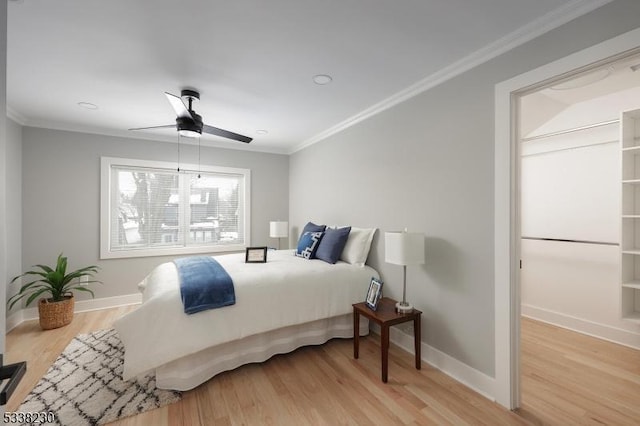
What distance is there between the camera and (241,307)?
235 centimetres

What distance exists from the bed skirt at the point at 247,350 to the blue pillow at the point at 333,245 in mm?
662

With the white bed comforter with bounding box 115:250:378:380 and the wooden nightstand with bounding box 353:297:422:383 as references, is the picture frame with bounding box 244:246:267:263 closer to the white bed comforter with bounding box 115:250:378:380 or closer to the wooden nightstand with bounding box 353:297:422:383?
the white bed comforter with bounding box 115:250:378:380

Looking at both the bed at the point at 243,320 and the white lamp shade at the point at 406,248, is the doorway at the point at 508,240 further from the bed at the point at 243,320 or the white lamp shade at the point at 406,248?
the bed at the point at 243,320

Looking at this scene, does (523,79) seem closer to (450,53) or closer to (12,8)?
(450,53)

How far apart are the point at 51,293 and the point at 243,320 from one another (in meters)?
2.89

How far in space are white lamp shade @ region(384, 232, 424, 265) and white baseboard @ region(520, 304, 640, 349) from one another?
1.58 m

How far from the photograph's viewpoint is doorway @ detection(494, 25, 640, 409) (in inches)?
76.3

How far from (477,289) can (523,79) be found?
1512mm

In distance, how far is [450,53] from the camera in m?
2.15

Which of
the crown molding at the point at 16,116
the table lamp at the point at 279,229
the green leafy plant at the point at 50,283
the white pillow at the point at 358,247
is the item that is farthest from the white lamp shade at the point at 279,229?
the crown molding at the point at 16,116

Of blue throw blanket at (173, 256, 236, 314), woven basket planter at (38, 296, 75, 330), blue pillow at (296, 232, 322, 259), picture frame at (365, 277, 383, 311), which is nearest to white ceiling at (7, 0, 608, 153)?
blue pillow at (296, 232, 322, 259)

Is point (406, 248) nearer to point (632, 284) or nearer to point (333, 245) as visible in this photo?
point (333, 245)

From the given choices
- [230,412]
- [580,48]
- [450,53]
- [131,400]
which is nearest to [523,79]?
[580,48]

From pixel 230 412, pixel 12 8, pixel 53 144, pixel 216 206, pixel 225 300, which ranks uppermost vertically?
pixel 12 8
